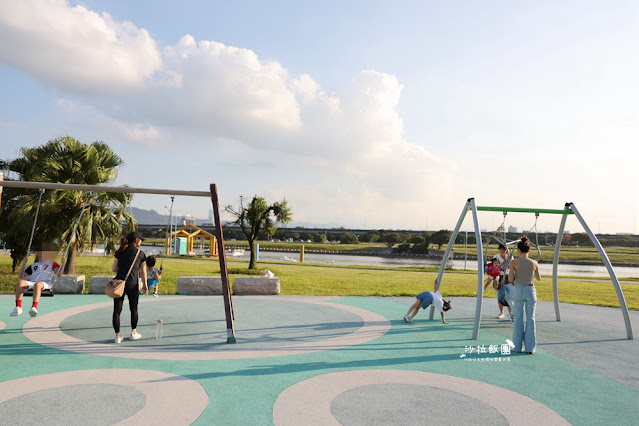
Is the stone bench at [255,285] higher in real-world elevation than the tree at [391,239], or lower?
lower

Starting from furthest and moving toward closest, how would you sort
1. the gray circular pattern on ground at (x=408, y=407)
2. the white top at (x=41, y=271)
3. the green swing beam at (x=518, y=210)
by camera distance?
1. the green swing beam at (x=518, y=210)
2. the white top at (x=41, y=271)
3. the gray circular pattern on ground at (x=408, y=407)

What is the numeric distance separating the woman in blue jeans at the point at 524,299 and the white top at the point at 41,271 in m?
9.54

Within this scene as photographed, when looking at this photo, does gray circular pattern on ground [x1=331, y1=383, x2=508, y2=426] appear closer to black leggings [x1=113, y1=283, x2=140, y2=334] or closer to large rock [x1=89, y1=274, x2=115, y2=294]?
black leggings [x1=113, y1=283, x2=140, y2=334]

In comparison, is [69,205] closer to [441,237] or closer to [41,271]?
[41,271]

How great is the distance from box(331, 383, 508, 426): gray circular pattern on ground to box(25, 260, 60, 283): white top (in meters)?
7.11

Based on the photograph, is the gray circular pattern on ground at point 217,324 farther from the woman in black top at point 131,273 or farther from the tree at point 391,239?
the tree at point 391,239

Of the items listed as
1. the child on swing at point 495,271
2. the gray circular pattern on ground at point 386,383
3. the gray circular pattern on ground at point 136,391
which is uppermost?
the child on swing at point 495,271

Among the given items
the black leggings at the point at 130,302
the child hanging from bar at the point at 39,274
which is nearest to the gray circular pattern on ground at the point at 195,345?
the black leggings at the point at 130,302

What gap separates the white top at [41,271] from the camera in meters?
8.42

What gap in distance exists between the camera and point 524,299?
24.4 feet

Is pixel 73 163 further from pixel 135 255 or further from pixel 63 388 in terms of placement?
pixel 63 388

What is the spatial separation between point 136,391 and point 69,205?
47.4 ft

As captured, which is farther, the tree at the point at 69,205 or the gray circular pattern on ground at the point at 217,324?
the tree at the point at 69,205

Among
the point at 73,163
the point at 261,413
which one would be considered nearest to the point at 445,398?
the point at 261,413
